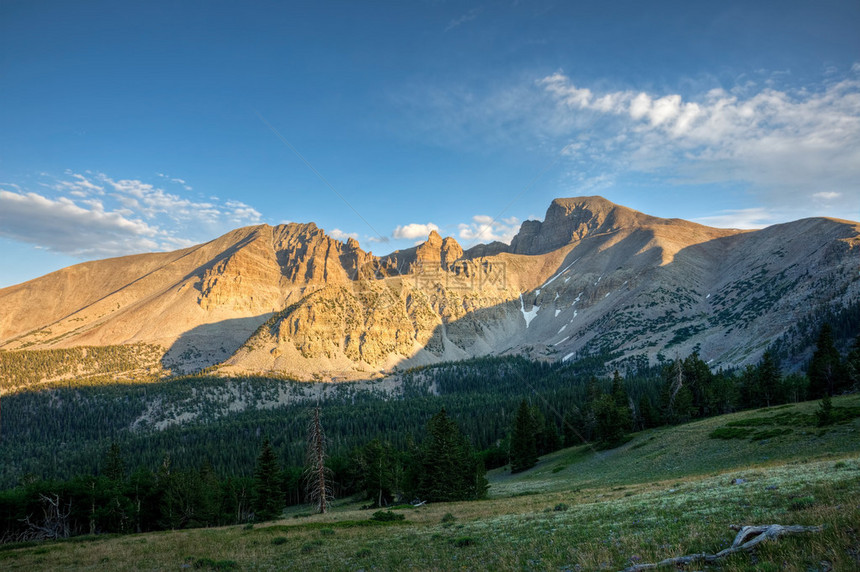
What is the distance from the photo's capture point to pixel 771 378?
7300 centimetres

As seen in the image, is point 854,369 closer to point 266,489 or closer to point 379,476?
point 379,476

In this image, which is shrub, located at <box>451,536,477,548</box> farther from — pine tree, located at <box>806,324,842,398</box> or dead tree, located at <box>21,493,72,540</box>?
pine tree, located at <box>806,324,842,398</box>

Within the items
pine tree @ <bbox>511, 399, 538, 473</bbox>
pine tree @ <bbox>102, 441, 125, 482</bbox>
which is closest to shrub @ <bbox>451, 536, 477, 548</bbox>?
pine tree @ <bbox>511, 399, 538, 473</bbox>

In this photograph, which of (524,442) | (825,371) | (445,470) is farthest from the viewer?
(524,442)

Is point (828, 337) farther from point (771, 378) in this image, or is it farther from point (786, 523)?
point (786, 523)

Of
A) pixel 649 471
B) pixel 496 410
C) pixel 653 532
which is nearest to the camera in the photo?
pixel 653 532

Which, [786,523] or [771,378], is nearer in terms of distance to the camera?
[786,523]

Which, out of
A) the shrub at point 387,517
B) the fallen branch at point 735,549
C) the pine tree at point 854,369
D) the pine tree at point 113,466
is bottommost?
the pine tree at point 113,466

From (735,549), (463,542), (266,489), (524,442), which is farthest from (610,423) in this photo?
(735,549)

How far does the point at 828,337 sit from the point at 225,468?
5470 inches

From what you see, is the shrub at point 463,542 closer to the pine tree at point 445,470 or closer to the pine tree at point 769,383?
the pine tree at point 445,470

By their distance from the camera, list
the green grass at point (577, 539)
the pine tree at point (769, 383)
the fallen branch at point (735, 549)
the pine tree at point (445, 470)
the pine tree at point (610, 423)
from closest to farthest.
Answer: the fallen branch at point (735, 549), the green grass at point (577, 539), the pine tree at point (445, 470), the pine tree at point (610, 423), the pine tree at point (769, 383)

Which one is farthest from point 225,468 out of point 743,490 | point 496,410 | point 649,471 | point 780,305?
point 780,305

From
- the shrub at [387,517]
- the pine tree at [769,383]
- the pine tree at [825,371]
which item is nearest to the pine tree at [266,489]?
the shrub at [387,517]
